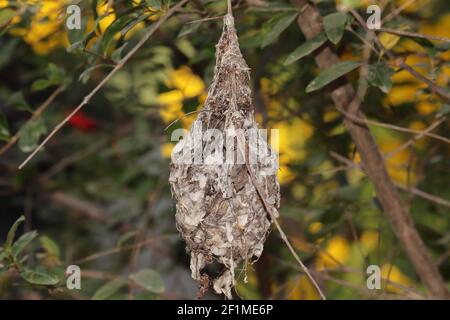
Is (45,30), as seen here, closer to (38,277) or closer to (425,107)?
(38,277)

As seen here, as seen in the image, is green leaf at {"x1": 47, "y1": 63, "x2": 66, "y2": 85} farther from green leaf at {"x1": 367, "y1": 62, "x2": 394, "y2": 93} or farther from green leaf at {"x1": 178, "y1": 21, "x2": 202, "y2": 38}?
green leaf at {"x1": 367, "y1": 62, "x2": 394, "y2": 93}

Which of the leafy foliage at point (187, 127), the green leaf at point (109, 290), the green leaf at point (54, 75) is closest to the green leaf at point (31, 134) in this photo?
the leafy foliage at point (187, 127)

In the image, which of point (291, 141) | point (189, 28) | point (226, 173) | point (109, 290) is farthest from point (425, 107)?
point (226, 173)

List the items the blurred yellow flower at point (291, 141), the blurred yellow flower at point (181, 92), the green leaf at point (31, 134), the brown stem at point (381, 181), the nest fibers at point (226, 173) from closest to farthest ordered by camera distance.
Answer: the nest fibers at point (226, 173)
the brown stem at point (381, 181)
the green leaf at point (31, 134)
the blurred yellow flower at point (181, 92)
the blurred yellow flower at point (291, 141)

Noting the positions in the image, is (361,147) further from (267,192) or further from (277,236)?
(277,236)

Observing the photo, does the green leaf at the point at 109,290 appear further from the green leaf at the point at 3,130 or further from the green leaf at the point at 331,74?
the green leaf at the point at 331,74

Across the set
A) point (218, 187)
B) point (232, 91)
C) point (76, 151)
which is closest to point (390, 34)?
point (232, 91)

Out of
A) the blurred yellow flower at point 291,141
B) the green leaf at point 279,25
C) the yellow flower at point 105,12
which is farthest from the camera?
the blurred yellow flower at point 291,141
